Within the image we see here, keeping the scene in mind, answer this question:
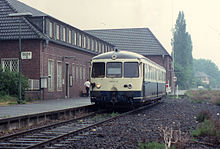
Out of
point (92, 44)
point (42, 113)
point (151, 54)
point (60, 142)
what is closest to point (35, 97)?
point (42, 113)

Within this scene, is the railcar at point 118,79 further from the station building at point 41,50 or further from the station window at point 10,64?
the station window at point 10,64

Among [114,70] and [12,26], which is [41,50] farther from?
[114,70]

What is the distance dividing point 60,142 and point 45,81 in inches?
712

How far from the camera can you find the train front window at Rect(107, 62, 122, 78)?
18661 millimetres

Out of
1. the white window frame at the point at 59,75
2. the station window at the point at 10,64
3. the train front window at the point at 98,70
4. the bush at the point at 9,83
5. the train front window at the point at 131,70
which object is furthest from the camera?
the white window frame at the point at 59,75

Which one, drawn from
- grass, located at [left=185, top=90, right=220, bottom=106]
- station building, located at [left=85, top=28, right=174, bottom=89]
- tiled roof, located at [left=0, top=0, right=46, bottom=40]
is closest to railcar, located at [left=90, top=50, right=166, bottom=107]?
tiled roof, located at [left=0, top=0, right=46, bottom=40]

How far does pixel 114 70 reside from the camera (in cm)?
1881

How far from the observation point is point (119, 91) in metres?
18.3

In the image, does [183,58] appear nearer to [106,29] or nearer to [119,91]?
[106,29]

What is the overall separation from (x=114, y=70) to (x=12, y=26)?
1278 cm

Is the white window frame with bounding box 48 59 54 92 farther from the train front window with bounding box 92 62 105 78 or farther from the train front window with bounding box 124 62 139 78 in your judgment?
the train front window with bounding box 124 62 139 78

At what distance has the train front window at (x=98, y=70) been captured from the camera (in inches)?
742

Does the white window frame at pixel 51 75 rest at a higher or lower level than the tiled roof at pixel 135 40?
lower

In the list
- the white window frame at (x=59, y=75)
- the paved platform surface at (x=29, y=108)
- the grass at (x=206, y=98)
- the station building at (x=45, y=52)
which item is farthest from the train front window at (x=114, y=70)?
the white window frame at (x=59, y=75)
